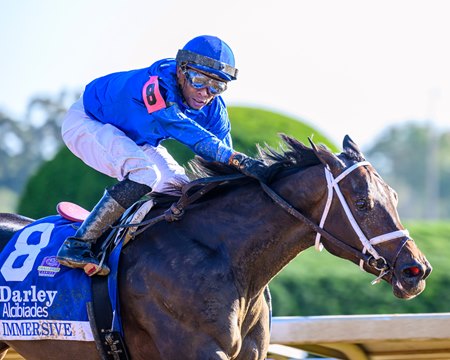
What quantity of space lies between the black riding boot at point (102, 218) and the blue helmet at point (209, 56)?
0.71 meters

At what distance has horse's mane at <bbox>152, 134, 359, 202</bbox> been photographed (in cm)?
526

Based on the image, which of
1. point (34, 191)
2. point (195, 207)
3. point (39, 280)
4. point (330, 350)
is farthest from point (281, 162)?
point (34, 191)

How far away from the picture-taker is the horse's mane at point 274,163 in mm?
5262

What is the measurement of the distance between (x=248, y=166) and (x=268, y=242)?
0.41 metres

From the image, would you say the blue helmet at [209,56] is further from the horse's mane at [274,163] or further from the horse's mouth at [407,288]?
the horse's mouth at [407,288]

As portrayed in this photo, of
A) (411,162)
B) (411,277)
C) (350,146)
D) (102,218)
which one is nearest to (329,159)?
(350,146)

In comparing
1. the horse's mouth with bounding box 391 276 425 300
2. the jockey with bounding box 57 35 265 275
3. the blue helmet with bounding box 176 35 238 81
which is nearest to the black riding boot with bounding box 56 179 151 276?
the jockey with bounding box 57 35 265 275

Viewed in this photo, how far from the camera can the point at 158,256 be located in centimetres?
523

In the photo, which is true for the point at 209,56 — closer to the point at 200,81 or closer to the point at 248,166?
the point at 200,81

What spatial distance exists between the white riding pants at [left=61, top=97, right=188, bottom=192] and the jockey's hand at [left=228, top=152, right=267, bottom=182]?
0.42 m

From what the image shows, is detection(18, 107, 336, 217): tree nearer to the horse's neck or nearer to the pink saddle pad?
the pink saddle pad

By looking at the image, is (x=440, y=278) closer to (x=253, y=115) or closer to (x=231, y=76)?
(x=253, y=115)

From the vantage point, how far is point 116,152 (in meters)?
5.37

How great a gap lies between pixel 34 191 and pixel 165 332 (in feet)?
23.9
